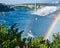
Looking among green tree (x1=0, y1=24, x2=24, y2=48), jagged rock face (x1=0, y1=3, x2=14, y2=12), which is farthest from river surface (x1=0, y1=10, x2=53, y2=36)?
green tree (x1=0, y1=24, x2=24, y2=48)

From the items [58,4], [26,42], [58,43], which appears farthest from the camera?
[58,4]

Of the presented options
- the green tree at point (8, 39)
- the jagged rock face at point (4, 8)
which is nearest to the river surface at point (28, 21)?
the jagged rock face at point (4, 8)

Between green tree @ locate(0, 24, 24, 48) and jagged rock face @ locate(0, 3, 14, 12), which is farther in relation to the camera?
jagged rock face @ locate(0, 3, 14, 12)

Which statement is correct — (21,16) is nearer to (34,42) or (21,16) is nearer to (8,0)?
(8,0)

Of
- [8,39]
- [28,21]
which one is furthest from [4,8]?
[8,39]

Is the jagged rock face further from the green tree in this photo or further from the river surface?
the green tree

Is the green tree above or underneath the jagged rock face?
above

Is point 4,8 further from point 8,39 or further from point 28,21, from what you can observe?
point 8,39

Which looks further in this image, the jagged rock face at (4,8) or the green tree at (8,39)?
the jagged rock face at (4,8)

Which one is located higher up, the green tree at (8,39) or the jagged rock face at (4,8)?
the green tree at (8,39)

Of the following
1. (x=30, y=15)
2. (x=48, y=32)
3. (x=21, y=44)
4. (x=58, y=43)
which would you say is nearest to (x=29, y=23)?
(x=30, y=15)

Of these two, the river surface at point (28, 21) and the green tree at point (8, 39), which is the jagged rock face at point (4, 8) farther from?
the green tree at point (8, 39)
